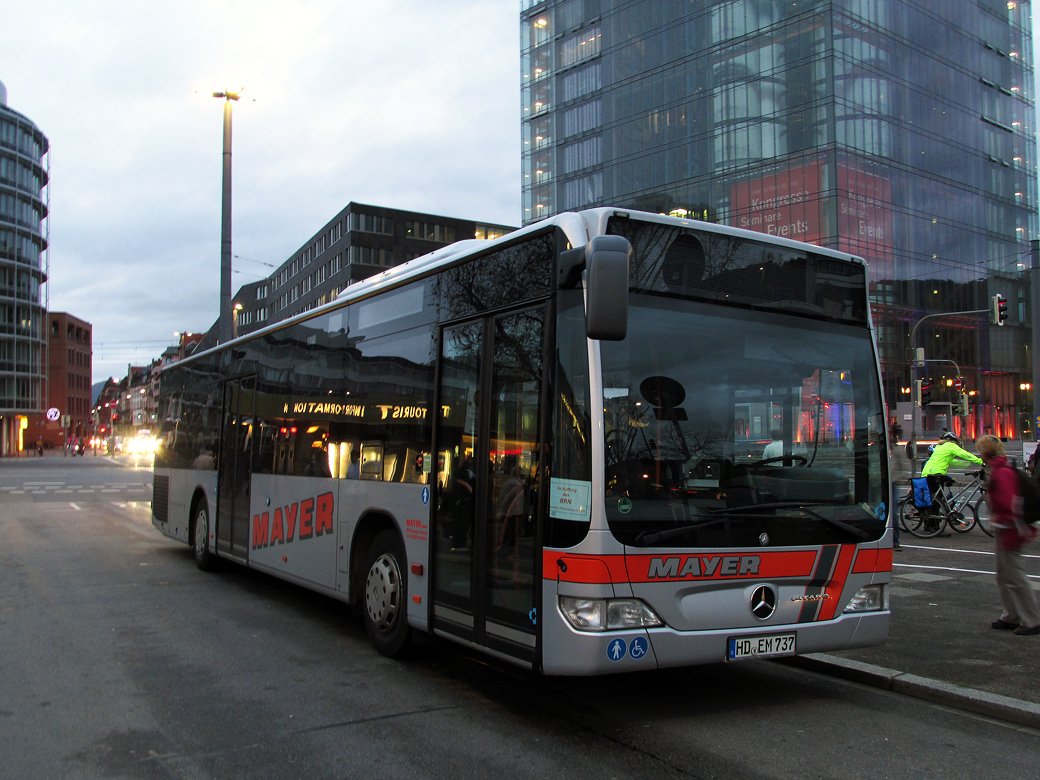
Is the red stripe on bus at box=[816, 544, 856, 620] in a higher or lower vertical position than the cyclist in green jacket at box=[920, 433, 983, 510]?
lower

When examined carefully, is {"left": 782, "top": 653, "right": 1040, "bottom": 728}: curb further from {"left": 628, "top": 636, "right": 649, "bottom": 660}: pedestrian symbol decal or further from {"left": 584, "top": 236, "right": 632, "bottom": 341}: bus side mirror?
{"left": 584, "top": 236, "right": 632, "bottom": 341}: bus side mirror

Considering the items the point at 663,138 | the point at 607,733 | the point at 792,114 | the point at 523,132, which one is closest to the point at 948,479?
the point at 607,733

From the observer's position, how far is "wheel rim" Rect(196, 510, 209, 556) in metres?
11.5

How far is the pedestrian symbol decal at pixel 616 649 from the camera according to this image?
4848mm

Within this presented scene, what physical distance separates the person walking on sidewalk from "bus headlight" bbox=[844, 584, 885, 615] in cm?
232

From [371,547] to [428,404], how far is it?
146 centimetres

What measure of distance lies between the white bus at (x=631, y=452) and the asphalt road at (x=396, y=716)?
0.44 metres

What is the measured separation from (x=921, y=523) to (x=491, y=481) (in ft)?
37.4

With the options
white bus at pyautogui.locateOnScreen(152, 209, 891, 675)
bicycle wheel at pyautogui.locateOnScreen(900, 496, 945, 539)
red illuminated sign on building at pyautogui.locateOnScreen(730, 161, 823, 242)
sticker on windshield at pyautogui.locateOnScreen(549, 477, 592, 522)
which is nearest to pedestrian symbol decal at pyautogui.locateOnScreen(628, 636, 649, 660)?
white bus at pyautogui.locateOnScreen(152, 209, 891, 675)

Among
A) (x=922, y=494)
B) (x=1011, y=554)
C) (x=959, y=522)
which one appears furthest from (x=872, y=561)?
(x=959, y=522)

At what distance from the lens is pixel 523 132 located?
71688 millimetres

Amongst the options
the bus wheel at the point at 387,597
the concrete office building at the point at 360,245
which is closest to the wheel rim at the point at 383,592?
the bus wheel at the point at 387,597

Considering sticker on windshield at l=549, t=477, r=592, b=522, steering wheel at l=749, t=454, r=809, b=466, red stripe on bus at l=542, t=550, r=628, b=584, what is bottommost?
red stripe on bus at l=542, t=550, r=628, b=584

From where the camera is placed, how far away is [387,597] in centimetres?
687
